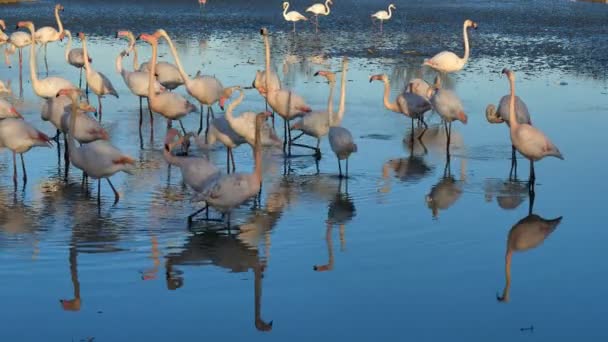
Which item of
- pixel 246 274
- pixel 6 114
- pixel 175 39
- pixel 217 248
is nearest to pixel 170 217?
pixel 217 248

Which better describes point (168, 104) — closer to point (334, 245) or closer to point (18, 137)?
point (18, 137)

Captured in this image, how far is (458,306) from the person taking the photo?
7.02 metres

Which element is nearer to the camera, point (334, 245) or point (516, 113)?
point (334, 245)

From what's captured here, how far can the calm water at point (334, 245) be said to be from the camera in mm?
6730

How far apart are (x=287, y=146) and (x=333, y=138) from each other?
6.33ft

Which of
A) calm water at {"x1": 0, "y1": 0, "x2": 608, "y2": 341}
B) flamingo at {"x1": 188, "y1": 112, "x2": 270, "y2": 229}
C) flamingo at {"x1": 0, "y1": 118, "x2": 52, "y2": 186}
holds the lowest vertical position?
calm water at {"x1": 0, "y1": 0, "x2": 608, "y2": 341}

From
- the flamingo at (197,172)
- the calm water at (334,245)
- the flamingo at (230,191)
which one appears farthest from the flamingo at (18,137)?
the flamingo at (230,191)

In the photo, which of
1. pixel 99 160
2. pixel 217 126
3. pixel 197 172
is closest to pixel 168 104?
pixel 217 126

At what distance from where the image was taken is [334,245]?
849cm

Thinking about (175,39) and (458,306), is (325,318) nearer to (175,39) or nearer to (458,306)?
(458,306)

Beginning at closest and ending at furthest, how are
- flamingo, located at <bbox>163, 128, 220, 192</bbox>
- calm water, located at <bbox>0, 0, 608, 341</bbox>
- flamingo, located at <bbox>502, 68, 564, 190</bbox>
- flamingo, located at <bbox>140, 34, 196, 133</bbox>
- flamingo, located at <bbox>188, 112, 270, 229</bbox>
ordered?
calm water, located at <bbox>0, 0, 608, 341</bbox> → flamingo, located at <bbox>188, 112, 270, 229</bbox> → flamingo, located at <bbox>163, 128, 220, 192</bbox> → flamingo, located at <bbox>502, 68, 564, 190</bbox> → flamingo, located at <bbox>140, 34, 196, 133</bbox>

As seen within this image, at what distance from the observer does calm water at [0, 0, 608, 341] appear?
6730 mm

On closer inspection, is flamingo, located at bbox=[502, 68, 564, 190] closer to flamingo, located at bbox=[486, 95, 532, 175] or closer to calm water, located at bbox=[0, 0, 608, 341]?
calm water, located at bbox=[0, 0, 608, 341]

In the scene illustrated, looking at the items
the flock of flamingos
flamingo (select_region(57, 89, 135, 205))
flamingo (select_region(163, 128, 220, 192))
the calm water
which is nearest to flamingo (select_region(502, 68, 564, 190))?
the flock of flamingos
